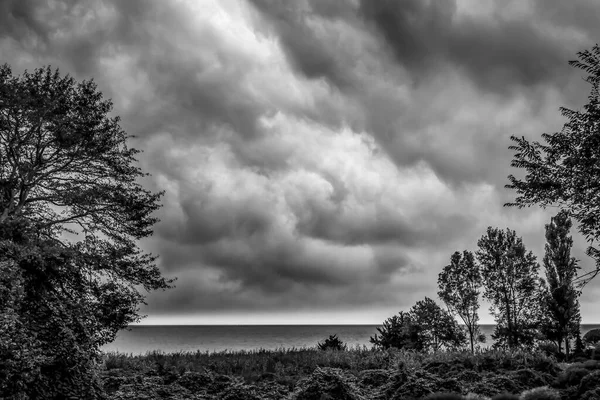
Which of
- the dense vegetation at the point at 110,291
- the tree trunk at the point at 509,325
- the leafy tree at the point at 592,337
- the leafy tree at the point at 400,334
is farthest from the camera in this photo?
the leafy tree at the point at 592,337

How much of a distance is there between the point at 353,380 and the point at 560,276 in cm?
3166

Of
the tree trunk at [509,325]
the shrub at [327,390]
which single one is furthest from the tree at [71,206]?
the tree trunk at [509,325]

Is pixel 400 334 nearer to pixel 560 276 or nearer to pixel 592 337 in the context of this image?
pixel 560 276

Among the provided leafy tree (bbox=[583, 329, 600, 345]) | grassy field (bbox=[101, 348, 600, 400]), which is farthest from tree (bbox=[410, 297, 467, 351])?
leafy tree (bbox=[583, 329, 600, 345])

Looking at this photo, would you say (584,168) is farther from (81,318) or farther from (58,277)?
(58,277)

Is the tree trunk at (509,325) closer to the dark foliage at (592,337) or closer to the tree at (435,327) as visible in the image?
the tree at (435,327)

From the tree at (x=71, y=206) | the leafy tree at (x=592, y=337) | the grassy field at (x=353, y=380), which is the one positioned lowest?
the grassy field at (x=353, y=380)

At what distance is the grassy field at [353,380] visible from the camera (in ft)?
33.4

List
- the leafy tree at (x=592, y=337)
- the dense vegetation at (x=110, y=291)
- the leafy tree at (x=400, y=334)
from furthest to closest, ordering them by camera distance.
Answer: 1. the leafy tree at (x=592, y=337)
2. the leafy tree at (x=400, y=334)
3. the dense vegetation at (x=110, y=291)

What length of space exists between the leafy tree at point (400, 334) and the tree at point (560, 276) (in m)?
12.3

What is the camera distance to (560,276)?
120 feet

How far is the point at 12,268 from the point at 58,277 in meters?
2.98

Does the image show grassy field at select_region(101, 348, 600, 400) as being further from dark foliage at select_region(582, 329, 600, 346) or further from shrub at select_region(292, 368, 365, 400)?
dark foliage at select_region(582, 329, 600, 346)

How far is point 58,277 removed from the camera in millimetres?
11352
